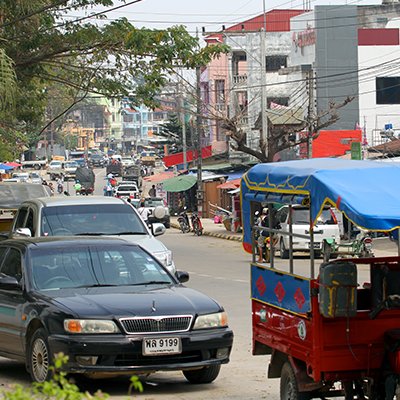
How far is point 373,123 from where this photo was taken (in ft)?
206

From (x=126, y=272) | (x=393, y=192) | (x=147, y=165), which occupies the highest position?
(x=393, y=192)

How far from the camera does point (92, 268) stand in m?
11.2

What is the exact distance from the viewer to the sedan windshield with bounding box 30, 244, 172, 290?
11.1 metres

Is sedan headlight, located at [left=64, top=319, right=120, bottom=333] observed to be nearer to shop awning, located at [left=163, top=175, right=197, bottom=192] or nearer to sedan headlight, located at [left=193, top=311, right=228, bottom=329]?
sedan headlight, located at [left=193, top=311, right=228, bottom=329]

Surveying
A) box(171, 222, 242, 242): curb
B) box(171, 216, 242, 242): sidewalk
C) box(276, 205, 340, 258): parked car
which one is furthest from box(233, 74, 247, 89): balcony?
box(276, 205, 340, 258): parked car

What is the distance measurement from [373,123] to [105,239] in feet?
171

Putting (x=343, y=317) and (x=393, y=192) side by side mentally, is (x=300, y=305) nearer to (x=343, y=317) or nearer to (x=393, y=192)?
(x=343, y=317)

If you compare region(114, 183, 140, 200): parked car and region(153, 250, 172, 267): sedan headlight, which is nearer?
region(153, 250, 172, 267): sedan headlight

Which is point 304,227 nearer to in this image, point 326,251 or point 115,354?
point 326,251

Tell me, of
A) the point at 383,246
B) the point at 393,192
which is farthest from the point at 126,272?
the point at 393,192

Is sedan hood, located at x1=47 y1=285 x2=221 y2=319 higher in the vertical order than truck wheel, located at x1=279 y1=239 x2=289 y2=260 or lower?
lower

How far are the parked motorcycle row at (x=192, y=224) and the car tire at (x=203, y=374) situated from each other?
36.3 meters

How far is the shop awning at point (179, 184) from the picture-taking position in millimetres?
56125

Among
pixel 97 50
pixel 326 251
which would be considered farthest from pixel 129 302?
pixel 97 50
